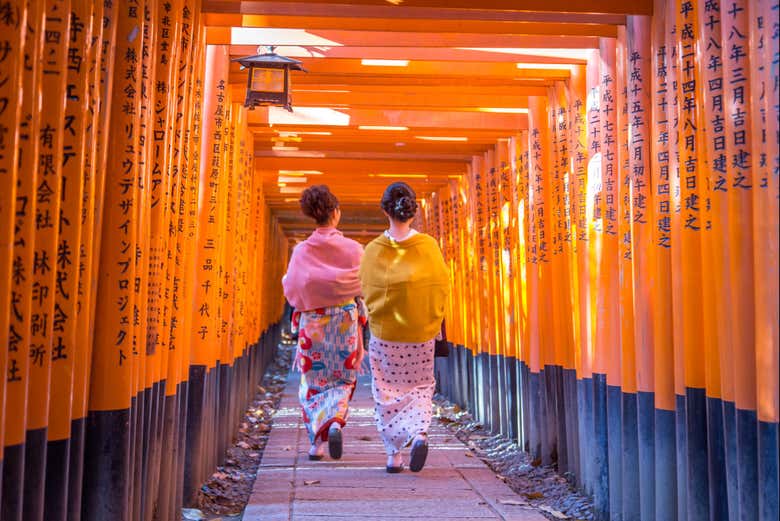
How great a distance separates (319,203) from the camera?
653 cm

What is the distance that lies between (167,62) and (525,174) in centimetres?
426

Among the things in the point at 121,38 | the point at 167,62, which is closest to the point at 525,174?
the point at 167,62

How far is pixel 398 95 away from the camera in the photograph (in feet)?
23.6

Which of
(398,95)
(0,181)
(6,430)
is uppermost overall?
(398,95)

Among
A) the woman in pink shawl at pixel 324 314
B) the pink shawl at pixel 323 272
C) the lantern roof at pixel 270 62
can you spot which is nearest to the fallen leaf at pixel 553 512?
the woman in pink shawl at pixel 324 314

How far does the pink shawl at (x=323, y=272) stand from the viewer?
650 centimetres

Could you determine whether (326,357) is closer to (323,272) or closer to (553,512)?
(323,272)

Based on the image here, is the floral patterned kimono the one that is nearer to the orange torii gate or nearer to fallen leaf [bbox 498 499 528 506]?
the orange torii gate

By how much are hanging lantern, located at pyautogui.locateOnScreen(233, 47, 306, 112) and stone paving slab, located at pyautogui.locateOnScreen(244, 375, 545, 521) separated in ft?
7.95

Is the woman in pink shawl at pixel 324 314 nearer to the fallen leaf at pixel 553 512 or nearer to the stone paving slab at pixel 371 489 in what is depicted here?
the stone paving slab at pixel 371 489

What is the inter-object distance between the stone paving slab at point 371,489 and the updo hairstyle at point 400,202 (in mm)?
1753

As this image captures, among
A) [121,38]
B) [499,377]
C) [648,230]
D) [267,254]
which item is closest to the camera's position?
[121,38]

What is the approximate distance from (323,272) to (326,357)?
64 centimetres

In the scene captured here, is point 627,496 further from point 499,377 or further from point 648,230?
point 499,377
